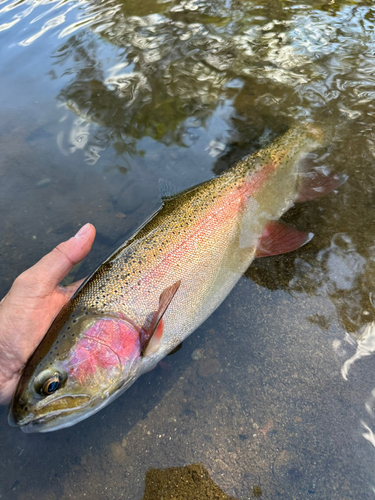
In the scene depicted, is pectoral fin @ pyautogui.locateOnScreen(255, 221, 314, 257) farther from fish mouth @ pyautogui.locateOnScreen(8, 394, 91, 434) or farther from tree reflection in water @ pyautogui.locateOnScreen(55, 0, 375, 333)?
fish mouth @ pyautogui.locateOnScreen(8, 394, 91, 434)

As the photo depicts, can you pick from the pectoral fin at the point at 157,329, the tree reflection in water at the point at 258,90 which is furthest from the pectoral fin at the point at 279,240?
the pectoral fin at the point at 157,329

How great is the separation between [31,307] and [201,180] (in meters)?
2.30

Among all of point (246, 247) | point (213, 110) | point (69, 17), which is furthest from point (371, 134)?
point (69, 17)

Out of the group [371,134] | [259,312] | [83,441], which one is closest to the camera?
[83,441]

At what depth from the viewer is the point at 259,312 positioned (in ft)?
9.96

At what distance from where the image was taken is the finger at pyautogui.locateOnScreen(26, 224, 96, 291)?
269 cm

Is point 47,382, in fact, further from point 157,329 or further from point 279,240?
point 279,240

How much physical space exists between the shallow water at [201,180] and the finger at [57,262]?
2.08ft

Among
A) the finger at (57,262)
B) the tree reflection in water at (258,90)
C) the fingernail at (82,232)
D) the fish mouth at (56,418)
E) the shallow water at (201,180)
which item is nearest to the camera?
the fish mouth at (56,418)

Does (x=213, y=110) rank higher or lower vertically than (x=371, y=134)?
higher

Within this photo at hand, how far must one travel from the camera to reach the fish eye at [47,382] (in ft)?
6.91

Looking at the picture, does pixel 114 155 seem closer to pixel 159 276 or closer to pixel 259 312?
pixel 159 276

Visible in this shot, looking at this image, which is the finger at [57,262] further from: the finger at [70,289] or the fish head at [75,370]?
the fish head at [75,370]

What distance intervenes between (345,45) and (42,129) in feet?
16.3
